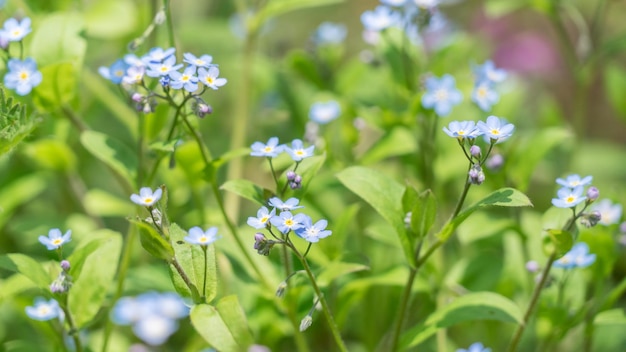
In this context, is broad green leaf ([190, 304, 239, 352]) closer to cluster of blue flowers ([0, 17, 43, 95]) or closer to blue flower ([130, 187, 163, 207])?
blue flower ([130, 187, 163, 207])


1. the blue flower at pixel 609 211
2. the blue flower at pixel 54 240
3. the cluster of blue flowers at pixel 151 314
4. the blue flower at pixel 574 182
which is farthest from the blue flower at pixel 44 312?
the blue flower at pixel 609 211

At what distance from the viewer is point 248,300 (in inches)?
83.4

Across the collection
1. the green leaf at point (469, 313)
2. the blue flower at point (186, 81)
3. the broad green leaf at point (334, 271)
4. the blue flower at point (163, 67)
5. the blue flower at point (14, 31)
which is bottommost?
the green leaf at point (469, 313)

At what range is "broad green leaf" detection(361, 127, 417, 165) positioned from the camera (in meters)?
2.07

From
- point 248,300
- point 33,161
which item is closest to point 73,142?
point 33,161

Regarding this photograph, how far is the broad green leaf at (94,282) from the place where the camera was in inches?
65.6

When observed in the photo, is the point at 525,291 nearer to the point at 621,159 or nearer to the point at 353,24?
the point at 621,159

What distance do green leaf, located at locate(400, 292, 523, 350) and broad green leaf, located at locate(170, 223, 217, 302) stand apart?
0.45m

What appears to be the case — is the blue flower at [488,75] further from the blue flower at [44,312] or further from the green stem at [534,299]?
the blue flower at [44,312]

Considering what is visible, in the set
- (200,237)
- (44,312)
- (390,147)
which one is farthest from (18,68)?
(390,147)

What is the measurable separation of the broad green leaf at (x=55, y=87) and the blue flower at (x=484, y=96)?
915mm

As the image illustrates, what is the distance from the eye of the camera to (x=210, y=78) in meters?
1.56

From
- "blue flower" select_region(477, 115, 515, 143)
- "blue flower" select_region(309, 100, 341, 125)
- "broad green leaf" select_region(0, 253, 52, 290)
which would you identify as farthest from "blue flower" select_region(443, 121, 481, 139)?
"broad green leaf" select_region(0, 253, 52, 290)

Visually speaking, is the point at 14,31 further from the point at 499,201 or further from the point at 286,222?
the point at 499,201
